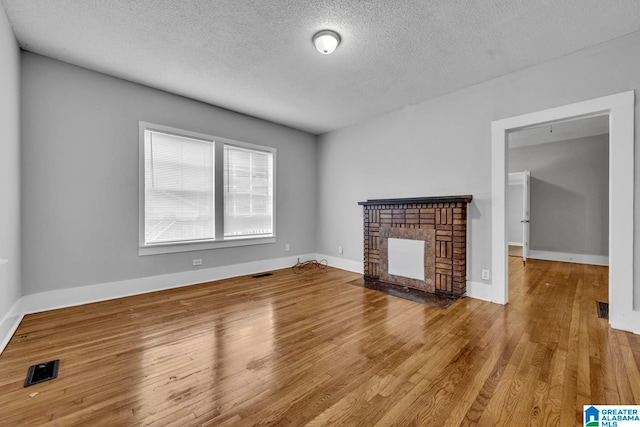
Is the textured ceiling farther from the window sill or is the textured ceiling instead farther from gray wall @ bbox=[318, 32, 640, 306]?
the window sill

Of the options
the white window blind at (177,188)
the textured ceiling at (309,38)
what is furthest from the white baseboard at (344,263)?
the textured ceiling at (309,38)

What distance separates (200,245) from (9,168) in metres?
2.11

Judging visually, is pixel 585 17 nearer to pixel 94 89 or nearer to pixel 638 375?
pixel 638 375

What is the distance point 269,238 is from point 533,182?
6.31 m

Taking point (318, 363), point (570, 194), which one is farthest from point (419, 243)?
point (570, 194)

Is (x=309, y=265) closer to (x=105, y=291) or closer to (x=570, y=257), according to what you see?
(x=105, y=291)

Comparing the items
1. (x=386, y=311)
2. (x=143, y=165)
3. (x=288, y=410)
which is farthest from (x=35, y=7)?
(x=386, y=311)

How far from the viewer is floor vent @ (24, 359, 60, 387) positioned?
1.72 m

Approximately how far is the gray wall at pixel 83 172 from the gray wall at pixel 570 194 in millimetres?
7362

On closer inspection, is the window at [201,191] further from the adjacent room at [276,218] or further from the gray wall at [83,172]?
the gray wall at [83,172]

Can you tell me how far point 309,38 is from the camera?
99.1 inches

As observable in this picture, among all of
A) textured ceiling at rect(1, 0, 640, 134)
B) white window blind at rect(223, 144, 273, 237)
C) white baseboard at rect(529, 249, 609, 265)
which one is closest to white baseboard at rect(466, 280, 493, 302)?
textured ceiling at rect(1, 0, 640, 134)

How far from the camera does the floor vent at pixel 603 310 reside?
8.96ft

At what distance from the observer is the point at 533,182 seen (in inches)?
253
